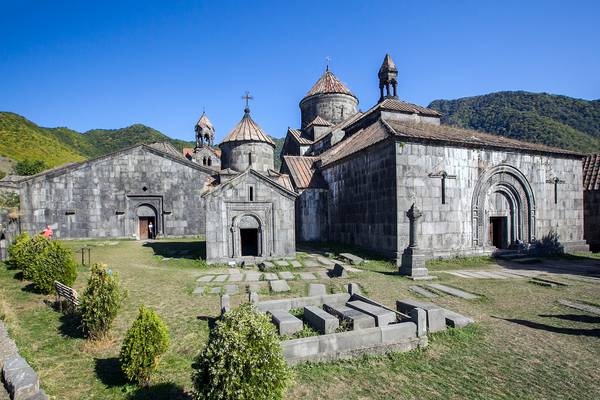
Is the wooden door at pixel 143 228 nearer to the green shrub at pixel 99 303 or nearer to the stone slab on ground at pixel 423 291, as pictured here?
the green shrub at pixel 99 303

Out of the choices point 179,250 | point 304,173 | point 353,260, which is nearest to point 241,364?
point 353,260

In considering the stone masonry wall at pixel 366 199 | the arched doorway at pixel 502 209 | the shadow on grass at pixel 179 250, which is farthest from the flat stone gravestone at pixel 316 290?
the arched doorway at pixel 502 209

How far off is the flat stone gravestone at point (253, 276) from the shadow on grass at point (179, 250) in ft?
10.8

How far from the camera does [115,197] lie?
870 inches

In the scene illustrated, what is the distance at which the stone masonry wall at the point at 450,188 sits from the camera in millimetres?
14289

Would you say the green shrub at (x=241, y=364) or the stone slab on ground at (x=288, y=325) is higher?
the green shrub at (x=241, y=364)

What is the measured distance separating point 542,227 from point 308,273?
13.7m

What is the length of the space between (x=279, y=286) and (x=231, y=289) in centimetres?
147

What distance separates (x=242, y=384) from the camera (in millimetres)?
3283

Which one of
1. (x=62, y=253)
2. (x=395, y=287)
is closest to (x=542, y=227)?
(x=395, y=287)

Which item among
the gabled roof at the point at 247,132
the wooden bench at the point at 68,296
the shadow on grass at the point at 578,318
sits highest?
the gabled roof at the point at 247,132

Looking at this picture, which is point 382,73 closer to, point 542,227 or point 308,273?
point 542,227

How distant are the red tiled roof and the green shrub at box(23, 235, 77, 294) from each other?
26.4 metres

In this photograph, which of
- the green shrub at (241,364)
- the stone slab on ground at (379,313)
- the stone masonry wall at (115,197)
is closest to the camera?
the green shrub at (241,364)
